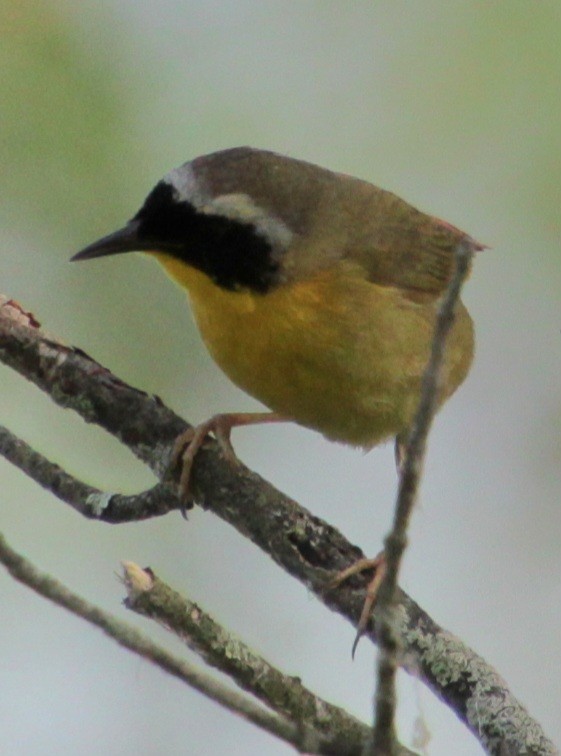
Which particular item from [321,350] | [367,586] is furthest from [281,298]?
[367,586]

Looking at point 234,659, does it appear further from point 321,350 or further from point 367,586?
point 321,350

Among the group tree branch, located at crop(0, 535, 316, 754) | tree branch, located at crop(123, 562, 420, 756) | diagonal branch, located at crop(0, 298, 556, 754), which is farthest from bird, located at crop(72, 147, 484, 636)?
tree branch, located at crop(0, 535, 316, 754)

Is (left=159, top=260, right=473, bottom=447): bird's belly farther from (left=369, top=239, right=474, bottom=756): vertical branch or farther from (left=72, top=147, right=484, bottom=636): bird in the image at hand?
(left=369, top=239, right=474, bottom=756): vertical branch

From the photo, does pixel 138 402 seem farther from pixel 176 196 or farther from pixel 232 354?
pixel 176 196

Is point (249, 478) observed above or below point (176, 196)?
below

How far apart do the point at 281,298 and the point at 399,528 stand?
223cm

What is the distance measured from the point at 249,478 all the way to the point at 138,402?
50cm

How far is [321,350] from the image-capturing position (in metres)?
4.29

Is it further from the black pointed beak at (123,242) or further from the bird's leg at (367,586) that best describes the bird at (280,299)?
the bird's leg at (367,586)

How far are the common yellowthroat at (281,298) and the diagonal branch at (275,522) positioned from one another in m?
0.17

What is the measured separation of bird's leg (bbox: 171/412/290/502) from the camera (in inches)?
156

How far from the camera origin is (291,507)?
376 centimetres

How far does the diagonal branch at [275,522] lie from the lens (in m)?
3.26

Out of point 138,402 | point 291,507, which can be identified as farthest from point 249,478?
point 138,402
